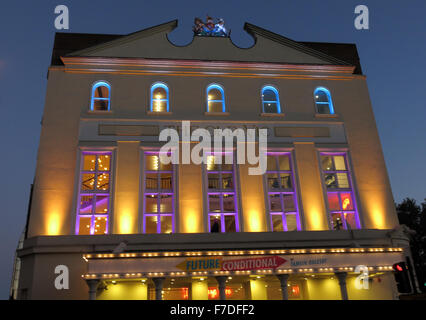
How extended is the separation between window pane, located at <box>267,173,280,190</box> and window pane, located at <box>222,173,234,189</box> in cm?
187

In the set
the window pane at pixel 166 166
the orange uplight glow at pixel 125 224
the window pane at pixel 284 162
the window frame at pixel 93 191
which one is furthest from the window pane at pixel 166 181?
the window pane at pixel 284 162

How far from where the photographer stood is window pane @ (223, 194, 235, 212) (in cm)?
1676

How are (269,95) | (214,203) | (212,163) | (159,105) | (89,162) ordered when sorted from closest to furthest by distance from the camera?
(214,203), (89,162), (212,163), (159,105), (269,95)

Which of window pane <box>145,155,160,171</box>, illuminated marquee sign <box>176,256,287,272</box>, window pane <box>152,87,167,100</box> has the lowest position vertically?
illuminated marquee sign <box>176,256,287,272</box>

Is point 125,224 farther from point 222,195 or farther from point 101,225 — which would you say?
point 222,195

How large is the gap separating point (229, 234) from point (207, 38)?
36.3ft

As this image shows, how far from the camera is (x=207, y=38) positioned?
20.3m

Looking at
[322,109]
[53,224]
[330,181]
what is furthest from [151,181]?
[322,109]

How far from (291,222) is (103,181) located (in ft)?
31.3

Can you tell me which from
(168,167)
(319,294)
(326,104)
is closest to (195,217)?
(168,167)

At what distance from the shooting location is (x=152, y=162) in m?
17.3

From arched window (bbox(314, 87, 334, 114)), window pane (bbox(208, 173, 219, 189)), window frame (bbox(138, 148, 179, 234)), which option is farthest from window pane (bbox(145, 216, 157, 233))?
arched window (bbox(314, 87, 334, 114))

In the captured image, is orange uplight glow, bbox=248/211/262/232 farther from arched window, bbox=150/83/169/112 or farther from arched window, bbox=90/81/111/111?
arched window, bbox=90/81/111/111

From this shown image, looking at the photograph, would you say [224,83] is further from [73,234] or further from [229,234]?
[73,234]
